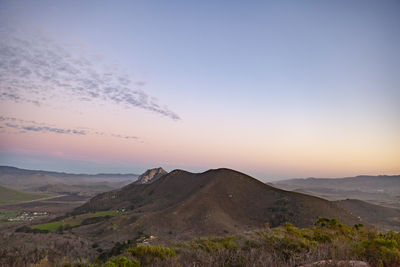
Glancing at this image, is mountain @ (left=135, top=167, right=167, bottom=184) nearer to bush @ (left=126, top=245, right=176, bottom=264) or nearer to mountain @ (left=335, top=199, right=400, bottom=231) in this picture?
mountain @ (left=335, top=199, right=400, bottom=231)

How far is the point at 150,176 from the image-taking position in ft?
423

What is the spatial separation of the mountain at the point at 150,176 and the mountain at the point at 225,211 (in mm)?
63707

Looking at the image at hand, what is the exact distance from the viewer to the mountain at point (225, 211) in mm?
37278

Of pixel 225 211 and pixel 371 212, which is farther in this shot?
pixel 371 212

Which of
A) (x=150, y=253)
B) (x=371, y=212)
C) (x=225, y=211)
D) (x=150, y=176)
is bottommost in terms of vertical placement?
(x=371, y=212)

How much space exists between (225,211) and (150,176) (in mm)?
91454

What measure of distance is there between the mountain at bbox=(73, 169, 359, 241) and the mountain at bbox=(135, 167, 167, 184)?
63.7m

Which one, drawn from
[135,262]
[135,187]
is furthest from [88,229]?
[135,262]

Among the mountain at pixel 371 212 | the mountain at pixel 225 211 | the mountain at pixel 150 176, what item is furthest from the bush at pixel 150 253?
the mountain at pixel 150 176

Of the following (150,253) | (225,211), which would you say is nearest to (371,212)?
(225,211)

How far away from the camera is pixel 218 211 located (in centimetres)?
4306

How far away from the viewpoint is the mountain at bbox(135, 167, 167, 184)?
408ft

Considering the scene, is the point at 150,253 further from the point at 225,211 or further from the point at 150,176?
the point at 150,176

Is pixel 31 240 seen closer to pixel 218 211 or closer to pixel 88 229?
pixel 88 229
